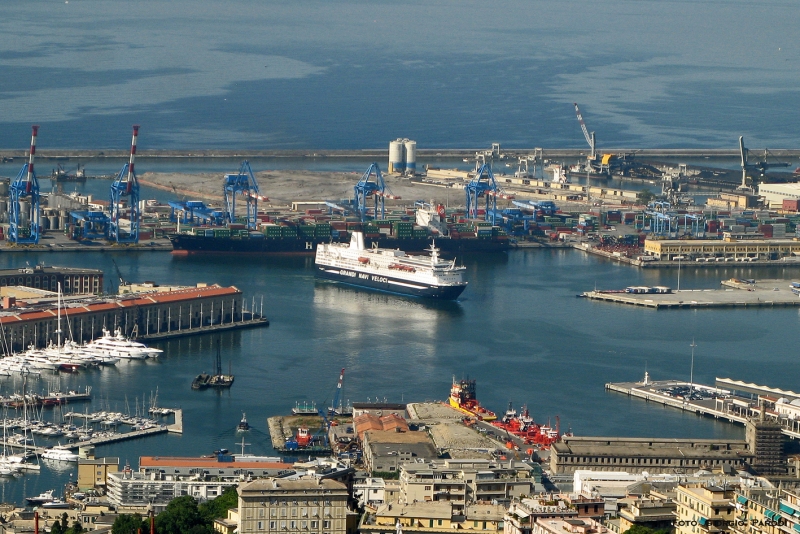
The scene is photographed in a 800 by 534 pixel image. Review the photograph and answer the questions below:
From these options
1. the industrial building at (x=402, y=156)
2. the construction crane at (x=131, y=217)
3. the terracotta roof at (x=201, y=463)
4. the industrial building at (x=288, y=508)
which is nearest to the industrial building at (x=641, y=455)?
the terracotta roof at (x=201, y=463)

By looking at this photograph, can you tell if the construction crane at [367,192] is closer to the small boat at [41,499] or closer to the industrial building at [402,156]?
the industrial building at [402,156]

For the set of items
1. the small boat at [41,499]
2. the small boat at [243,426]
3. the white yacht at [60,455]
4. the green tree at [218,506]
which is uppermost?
the green tree at [218,506]

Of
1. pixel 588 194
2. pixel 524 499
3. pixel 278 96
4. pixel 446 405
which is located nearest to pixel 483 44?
pixel 278 96

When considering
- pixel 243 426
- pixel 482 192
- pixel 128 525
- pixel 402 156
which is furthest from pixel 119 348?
pixel 402 156

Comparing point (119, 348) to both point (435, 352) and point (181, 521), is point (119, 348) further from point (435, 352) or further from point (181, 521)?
point (181, 521)

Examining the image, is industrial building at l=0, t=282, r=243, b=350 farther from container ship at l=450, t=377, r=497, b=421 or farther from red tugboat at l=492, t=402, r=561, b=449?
red tugboat at l=492, t=402, r=561, b=449

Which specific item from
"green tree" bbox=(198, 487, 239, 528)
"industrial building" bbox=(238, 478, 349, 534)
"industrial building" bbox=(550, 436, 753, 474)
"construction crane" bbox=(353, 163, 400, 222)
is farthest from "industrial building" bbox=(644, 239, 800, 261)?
"industrial building" bbox=(238, 478, 349, 534)

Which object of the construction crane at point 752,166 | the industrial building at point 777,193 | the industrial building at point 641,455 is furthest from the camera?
the construction crane at point 752,166
